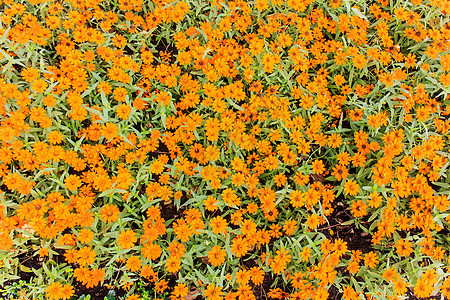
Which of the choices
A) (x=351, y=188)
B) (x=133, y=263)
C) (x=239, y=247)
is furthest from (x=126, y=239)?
(x=351, y=188)

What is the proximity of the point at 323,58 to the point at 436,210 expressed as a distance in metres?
1.84

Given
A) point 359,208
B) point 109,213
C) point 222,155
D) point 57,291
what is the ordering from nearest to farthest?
point 57,291 < point 109,213 < point 359,208 < point 222,155

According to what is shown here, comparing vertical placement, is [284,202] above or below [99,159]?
below

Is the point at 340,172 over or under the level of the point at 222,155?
under

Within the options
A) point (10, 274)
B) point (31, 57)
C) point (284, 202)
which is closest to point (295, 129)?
point (284, 202)

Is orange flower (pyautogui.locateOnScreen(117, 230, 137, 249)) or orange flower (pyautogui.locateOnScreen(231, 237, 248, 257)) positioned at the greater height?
orange flower (pyautogui.locateOnScreen(117, 230, 137, 249))

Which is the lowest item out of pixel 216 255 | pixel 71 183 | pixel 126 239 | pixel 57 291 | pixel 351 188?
pixel 57 291

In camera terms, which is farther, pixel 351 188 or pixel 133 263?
pixel 351 188

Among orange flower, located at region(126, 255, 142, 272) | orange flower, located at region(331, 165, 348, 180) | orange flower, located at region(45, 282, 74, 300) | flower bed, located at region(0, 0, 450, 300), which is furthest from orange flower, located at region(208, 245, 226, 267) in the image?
orange flower, located at region(331, 165, 348, 180)

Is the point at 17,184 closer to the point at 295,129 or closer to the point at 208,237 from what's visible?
the point at 208,237

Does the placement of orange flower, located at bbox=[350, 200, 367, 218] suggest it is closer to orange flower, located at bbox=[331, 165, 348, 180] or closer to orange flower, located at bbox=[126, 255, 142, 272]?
Answer: orange flower, located at bbox=[331, 165, 348, 180]

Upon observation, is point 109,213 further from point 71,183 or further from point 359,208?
point 359,208

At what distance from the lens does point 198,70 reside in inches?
121

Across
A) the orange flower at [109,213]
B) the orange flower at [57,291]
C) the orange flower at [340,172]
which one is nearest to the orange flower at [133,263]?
the orange flower at [109,213]
